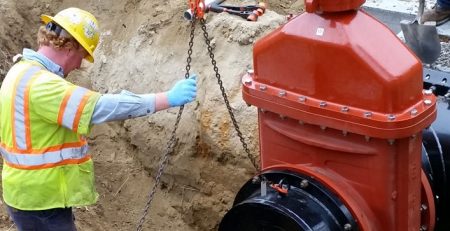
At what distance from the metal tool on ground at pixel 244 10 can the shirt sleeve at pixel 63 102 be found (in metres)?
2.34

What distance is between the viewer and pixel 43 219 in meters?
3.62

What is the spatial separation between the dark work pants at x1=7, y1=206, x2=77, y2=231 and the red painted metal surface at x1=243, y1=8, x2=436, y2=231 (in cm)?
140

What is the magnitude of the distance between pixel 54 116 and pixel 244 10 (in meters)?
2.55

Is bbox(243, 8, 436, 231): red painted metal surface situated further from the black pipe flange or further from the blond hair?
the blond hair

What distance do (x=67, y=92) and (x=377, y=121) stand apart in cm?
147

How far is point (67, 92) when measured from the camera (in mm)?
3217

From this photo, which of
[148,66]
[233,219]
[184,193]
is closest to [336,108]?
[233,219]

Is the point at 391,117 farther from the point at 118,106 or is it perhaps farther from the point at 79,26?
the point at 79,26

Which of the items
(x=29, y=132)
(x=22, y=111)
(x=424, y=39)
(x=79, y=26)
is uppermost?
(x=79, y=26)

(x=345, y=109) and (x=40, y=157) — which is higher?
A: (x=345, y=109)

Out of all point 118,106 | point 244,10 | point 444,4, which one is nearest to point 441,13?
point 444,4

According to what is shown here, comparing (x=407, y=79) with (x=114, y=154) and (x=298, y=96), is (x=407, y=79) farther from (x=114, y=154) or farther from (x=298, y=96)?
(x=114, y=154)

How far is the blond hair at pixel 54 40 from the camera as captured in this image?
342 cm

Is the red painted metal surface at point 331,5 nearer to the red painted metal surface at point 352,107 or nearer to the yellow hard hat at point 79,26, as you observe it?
the red painted metal surface at point 352,107
